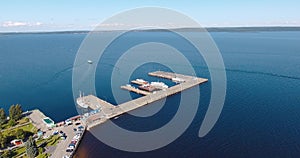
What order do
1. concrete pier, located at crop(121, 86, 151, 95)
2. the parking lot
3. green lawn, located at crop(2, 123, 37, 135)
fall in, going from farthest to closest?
concrete pier, located at crop(121, 86, 151, 95), green lawn, located at crop(2, 123, 37, 135), the parking lot

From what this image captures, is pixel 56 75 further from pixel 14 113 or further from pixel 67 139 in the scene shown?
pixel 67 139

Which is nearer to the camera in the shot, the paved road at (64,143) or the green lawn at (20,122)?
the paved road at (64,143)

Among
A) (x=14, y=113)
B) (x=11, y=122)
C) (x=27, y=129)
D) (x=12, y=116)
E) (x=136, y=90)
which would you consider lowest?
(x=27, y=129)

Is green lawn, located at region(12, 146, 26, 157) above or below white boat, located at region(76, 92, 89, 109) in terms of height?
below

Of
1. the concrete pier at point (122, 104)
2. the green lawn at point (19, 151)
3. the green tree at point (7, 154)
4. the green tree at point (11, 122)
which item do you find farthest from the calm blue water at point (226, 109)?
the green tree at point (7, 154)

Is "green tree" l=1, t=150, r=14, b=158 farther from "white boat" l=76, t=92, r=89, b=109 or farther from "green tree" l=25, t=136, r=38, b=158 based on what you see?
"white boat" l=76, t=92, r=89, b=109

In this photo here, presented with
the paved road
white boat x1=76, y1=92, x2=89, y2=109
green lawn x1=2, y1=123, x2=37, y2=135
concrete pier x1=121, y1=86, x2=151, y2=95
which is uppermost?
concrete pier x1=121, y1=86, x2=151, y2=95

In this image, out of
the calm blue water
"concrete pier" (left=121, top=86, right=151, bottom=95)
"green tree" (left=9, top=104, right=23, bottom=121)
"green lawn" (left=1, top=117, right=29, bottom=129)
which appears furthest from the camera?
"concrete pier" (left=121, top=86, right=151, bottom=95)

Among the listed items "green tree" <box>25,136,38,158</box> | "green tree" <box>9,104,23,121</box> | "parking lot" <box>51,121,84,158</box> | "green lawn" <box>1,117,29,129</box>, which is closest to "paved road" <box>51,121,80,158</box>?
"parking lot" <box>51,121,84,158</box>

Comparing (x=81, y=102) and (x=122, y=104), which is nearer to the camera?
(x=122, y=104)

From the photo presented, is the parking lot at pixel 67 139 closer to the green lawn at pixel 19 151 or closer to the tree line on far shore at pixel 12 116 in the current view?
the green lawn at pixel 19 151

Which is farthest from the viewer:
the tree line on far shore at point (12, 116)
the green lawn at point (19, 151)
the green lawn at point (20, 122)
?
the tree line on far shore at point (12, 116)

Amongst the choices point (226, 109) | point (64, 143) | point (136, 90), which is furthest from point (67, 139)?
point (226, 109)
